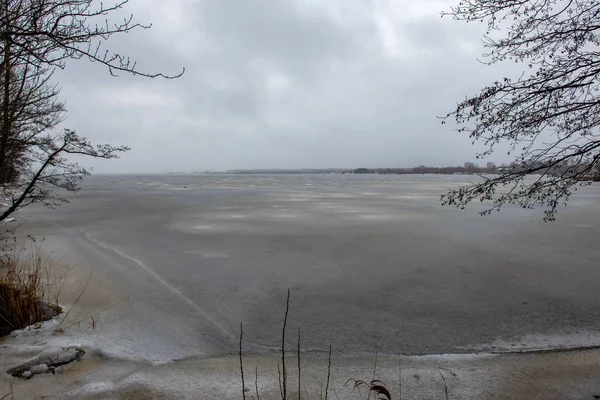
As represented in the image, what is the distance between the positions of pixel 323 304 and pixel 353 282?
46.6 inches

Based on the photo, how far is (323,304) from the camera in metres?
5.78

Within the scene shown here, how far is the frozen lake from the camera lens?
4793mm

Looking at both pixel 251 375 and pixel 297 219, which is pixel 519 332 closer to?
pixel 251 375

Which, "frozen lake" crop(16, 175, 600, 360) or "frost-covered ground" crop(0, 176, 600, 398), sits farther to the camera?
"frozen lake" crop(16, 175, 600, 360)

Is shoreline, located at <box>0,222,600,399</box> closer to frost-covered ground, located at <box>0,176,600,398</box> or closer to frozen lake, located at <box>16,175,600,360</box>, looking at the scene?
frost-covered ground, located at <box>0,176,600,398</box>

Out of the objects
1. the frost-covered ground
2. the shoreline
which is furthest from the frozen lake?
the shoreline

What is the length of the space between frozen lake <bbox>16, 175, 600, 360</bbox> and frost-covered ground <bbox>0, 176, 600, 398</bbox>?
31mm

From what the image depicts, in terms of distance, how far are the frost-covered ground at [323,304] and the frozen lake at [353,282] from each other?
3 centimetres

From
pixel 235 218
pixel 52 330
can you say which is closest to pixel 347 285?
pixel 52 330

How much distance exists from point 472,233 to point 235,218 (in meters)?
8.91

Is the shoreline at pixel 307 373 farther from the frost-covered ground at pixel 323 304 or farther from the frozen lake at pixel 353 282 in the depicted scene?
Result: the frozen lake at pixel 353 282

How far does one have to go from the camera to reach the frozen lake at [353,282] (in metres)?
4.79

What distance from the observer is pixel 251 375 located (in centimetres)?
388

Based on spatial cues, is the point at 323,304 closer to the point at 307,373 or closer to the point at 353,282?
the point at 353,282
